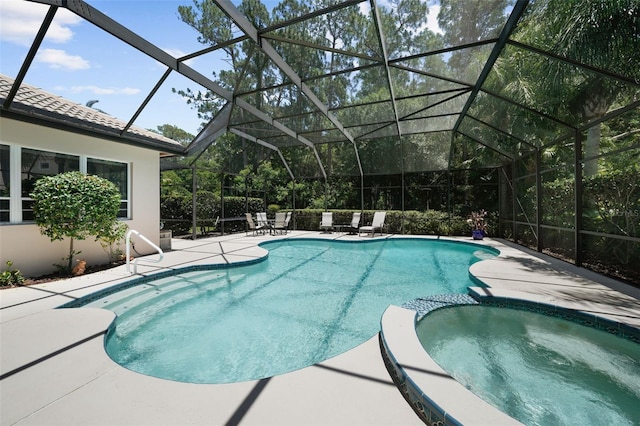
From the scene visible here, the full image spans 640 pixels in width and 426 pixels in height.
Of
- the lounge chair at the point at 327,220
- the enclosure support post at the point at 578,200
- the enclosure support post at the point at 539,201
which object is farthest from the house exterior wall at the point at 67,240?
the enclosure support post at the point at 539,201

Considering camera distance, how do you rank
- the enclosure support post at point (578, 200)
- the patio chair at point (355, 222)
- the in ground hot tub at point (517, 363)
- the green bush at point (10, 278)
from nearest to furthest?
the in ground hot tub at point (517, 363)
the green bush at point (10, 278)
the enclosure support post at point (578, 200)
the patio chair at point (355, 222)

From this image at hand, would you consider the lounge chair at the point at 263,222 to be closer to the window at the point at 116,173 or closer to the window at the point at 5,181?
the window at the point at 116,173

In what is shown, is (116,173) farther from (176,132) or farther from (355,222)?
(176,132)

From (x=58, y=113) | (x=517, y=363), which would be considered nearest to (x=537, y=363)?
(x=517, y=363)

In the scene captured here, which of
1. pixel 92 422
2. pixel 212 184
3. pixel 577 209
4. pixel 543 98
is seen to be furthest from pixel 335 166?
pixel 92 422

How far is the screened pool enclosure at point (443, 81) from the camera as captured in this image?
4703 millimetres

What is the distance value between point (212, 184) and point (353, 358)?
489 inches

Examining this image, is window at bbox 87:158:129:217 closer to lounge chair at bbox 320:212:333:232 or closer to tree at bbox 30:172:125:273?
tree at bbox 30:172:125:273

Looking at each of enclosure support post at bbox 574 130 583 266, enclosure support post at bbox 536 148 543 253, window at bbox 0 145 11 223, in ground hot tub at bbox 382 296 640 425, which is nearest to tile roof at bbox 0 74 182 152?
window at bbox 0 145 11 223

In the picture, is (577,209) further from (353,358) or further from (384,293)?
(353,358)

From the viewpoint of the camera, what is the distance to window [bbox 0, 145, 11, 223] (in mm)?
5020

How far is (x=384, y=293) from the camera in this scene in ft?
16.8

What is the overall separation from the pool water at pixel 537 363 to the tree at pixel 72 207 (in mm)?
6023

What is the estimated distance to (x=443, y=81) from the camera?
723 cm
